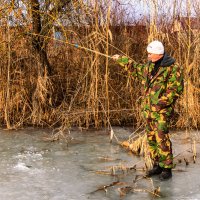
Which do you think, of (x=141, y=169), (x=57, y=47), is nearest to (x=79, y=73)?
(x=57, y=47)

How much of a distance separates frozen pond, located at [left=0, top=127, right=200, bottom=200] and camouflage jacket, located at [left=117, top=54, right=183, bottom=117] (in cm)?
→ 77

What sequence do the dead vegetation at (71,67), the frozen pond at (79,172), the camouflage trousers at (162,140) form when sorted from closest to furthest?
the frozen pond at (79,172)
the camouflage trousers at (162,140)
the dead vegetation at (71,67)

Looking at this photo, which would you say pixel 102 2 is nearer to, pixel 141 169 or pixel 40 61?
pixel 40 61

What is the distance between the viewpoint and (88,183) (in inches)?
165

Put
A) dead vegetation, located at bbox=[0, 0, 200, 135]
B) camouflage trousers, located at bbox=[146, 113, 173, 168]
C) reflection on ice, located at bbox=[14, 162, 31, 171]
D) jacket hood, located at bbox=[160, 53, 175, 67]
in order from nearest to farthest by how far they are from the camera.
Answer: jacket hood, located at bbox=[160, 53, 175, 67] < camouflage trousers, located at bbox=[146, 113, 173, 168] < reflection on ice, located at bbox=[14, 162, 31, 171] < dead vegetation, located at bbox=[0, 0, 200, 135]

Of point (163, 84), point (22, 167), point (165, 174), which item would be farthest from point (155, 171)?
point (22, 167)

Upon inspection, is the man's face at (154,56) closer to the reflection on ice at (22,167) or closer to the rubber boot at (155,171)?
the rubber boot at (155,171)

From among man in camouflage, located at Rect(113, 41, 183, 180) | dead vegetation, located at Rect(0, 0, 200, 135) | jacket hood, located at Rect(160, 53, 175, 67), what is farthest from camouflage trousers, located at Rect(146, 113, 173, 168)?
dead vegetation, located at Rect(0, 0, 200, 135)

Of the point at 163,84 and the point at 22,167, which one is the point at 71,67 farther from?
the point at 163,84

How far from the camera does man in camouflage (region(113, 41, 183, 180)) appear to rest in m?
4.30

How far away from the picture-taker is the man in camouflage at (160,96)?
4.30m

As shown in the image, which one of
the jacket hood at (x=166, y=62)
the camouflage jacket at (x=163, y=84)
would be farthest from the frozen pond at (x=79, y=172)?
the jacket hood at (x=166, y=62)

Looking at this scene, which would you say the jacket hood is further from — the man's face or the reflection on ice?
the reflection on ice

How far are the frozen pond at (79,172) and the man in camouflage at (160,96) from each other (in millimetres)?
245
